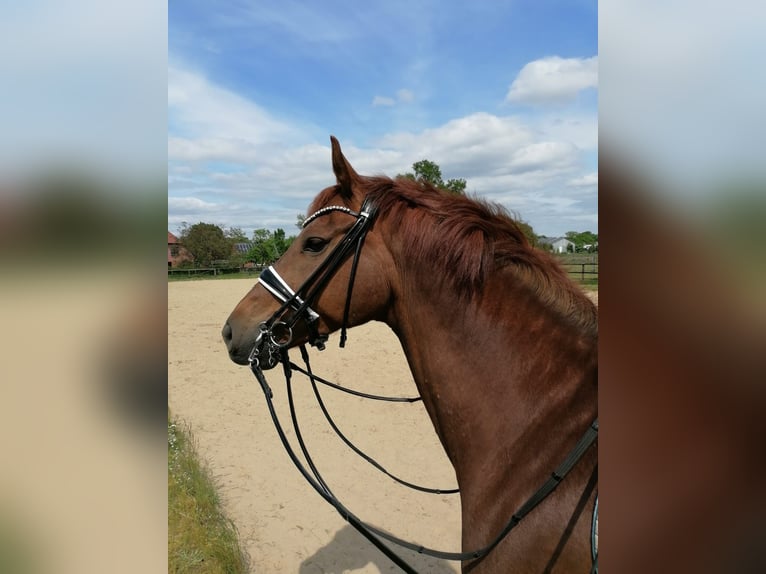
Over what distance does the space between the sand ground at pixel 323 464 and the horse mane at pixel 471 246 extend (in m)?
3.10

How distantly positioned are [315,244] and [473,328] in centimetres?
95

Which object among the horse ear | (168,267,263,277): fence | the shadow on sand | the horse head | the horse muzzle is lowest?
the shadow on sand

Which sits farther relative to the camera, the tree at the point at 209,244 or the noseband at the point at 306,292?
the tree at the point at 209,244

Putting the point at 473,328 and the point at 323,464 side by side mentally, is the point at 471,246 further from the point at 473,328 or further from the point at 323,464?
the point at 323,464

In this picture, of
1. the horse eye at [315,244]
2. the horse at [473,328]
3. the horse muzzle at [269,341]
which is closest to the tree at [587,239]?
the horse at [473,328]

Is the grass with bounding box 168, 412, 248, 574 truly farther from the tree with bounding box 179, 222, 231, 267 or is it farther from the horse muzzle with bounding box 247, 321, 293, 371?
the tree with bounding box 179, 222, 231, 267

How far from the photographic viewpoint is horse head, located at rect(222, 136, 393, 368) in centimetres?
229

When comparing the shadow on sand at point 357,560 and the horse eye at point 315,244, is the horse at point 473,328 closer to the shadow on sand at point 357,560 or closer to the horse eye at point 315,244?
the horse eye at point 315,244

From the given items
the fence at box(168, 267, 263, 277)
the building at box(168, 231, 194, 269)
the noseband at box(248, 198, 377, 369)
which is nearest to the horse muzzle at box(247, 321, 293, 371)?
the noseband at box(248, 198, 377, 369)

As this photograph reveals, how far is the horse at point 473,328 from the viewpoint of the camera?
5.72 feet
